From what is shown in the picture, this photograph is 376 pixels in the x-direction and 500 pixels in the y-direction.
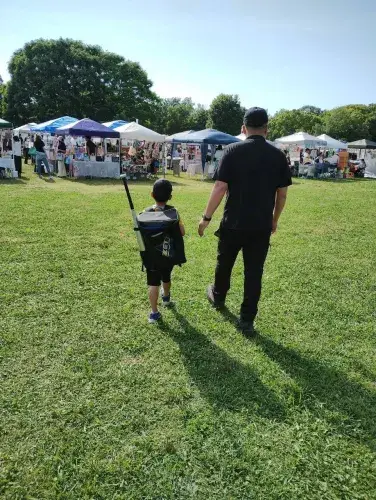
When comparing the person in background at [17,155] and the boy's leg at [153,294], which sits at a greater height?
the person in background at [17,155]

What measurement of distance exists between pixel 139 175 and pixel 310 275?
1489 centimetres

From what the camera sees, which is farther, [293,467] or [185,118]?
[185,118]

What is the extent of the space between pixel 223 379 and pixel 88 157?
16.4 m

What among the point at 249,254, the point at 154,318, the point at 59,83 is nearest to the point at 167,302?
the point at 154,318

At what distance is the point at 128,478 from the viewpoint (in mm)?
2104

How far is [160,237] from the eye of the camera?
138 inches

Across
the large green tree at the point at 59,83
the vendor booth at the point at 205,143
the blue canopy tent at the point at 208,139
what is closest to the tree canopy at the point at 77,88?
the large green tree at the point at 59,83

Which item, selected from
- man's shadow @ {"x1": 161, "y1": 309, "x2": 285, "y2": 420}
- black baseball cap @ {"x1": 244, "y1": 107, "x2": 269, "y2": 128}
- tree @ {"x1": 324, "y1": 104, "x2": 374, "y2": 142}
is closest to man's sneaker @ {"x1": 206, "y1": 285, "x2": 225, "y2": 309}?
man's shadow @ {"x1": 161, "y1": 309, "x2": 285, "y2": 420}

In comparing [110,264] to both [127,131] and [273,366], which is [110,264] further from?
[127,131]

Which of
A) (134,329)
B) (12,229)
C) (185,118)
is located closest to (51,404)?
(134,329)

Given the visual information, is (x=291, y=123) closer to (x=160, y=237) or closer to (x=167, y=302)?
(x=167, y=302)

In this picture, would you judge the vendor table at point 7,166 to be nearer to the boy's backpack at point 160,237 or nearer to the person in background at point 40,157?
the person in background at point 40,157

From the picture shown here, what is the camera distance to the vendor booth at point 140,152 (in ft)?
57.6

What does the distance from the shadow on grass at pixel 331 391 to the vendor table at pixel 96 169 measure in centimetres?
1523
